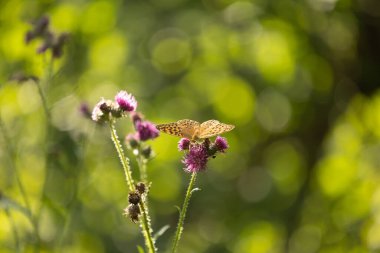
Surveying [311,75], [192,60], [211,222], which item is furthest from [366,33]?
[211,222]

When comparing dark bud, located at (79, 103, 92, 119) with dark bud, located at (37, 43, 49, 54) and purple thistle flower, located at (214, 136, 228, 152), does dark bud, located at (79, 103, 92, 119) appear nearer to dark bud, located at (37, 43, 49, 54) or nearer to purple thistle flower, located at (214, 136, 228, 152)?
dark bud, located at (37, 43, 49, 54)

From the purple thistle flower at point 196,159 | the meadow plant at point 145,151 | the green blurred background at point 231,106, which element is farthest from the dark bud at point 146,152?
the green blurred background at point 231,106

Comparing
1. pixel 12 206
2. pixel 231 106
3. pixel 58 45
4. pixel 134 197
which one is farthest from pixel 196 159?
pixel 231 106

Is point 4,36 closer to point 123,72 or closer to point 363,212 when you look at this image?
point 123,72

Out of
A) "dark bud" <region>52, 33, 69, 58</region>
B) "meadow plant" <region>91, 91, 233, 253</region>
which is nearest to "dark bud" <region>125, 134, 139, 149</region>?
"meadow plant" <region>91, 91, 233, 253</region>

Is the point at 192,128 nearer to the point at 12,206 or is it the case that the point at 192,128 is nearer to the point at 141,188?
the point at 141,188

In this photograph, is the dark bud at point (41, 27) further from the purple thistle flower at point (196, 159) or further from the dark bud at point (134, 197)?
the dark bud at point (134, 197)
